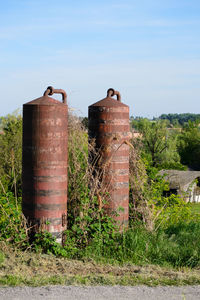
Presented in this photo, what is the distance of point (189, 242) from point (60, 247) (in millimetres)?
2361

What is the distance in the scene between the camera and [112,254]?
7121 mm

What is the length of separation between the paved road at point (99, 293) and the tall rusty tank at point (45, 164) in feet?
7.03

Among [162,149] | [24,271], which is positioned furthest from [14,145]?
[162,149]

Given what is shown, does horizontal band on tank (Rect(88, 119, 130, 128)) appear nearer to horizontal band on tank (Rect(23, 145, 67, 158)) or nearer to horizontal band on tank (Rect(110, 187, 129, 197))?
horizontal band on tank (Rect(23, 145, 67, 158))

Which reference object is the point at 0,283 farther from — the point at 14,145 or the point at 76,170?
the point at 14,145

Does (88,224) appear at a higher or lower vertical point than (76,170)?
lower

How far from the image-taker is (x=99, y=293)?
521cm

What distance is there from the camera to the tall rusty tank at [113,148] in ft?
26.4

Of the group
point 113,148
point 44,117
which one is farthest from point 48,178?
point 113,148

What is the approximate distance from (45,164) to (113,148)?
1497mm

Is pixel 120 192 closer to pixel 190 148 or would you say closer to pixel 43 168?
pixel 43 168

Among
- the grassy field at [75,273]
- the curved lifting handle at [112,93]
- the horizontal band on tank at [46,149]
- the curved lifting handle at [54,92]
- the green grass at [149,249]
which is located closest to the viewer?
the grassy field at [75,273]

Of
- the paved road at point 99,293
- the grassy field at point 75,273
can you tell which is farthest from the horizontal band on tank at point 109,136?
the paved road at point 99,293

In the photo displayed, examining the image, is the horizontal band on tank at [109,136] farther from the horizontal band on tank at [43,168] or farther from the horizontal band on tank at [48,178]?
the horizontal band on tank at [48,178]
